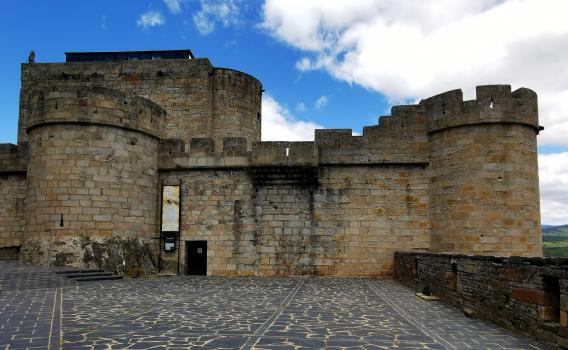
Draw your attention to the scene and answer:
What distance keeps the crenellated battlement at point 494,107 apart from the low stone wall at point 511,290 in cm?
632

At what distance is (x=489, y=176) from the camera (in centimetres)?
1503

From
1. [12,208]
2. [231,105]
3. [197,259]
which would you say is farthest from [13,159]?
[231,105]

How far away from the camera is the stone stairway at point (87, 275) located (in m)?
13.5

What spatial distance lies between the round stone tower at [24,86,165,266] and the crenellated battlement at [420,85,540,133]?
10749mm

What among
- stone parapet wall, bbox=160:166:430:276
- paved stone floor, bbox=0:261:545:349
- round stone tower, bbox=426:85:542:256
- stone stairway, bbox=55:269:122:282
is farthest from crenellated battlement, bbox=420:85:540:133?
stone stairway, bbox=55:269:122:282

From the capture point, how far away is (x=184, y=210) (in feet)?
56.8

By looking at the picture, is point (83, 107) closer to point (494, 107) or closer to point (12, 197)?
point (12, 197)

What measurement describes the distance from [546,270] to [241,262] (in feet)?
37.9

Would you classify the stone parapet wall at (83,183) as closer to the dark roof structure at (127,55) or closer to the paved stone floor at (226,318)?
the paved stone floor at (226,318)

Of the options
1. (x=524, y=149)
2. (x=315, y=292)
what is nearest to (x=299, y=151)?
(x=315, y=292)

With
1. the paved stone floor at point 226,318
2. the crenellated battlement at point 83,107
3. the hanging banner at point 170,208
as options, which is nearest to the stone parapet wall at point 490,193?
the paved stone floor at point 226,318

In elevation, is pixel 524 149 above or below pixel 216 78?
below

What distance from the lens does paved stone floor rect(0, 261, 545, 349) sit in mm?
6270

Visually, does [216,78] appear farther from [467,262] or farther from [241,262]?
[467,262]
